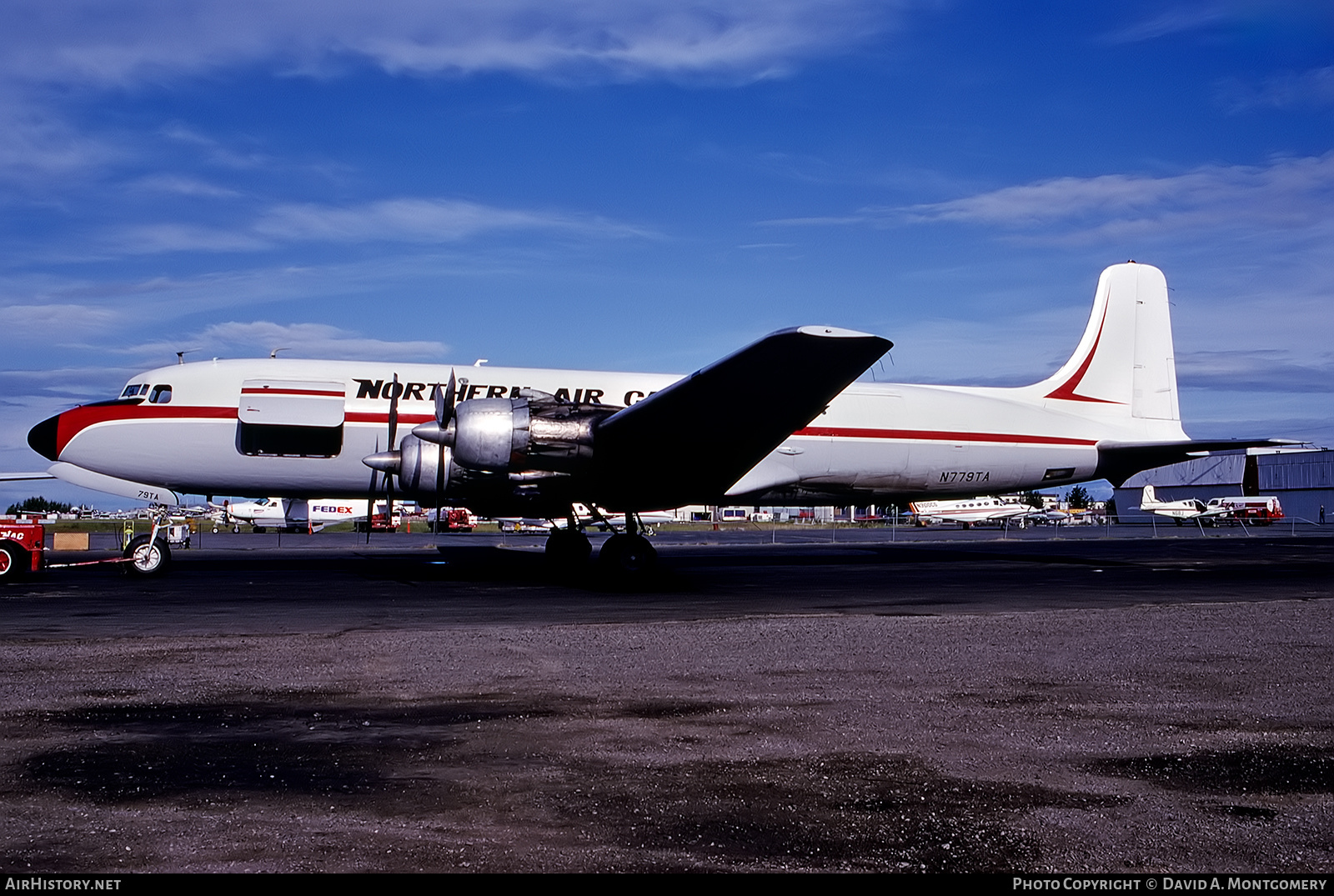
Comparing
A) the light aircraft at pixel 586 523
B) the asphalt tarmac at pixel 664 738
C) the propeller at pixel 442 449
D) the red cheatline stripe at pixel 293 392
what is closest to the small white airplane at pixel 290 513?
the light aircraft at pixel 586 523

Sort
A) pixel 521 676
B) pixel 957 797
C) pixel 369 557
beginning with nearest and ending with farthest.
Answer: pixel 957 797 → pixel 521 676 → pixel 369 557

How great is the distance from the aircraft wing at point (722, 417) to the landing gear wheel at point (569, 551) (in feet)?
8.05

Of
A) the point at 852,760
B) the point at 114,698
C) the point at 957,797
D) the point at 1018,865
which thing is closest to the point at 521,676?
the point at 114,698

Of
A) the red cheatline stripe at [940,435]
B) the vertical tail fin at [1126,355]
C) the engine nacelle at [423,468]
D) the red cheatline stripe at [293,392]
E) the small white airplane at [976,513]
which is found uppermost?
the vertical tail fin at [1126,355]

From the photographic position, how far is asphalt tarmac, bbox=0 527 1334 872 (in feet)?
14.2

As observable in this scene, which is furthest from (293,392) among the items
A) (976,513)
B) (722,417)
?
(976,513)

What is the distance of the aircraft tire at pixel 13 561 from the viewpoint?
20188 mm

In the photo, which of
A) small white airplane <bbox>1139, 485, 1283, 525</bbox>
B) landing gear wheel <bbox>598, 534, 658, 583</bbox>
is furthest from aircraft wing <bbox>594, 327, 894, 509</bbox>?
small white airplane <bbox>1139, 485, 1283, 525</bbox>

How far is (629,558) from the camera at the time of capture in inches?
746

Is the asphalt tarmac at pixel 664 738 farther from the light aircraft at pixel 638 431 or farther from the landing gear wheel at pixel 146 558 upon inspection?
the landing gear wheel at pixel 146 558

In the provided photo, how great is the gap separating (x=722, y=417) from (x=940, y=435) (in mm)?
8618

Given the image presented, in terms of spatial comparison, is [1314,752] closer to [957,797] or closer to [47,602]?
[957,797]

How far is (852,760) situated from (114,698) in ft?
18.5

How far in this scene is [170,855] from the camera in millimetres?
4141
